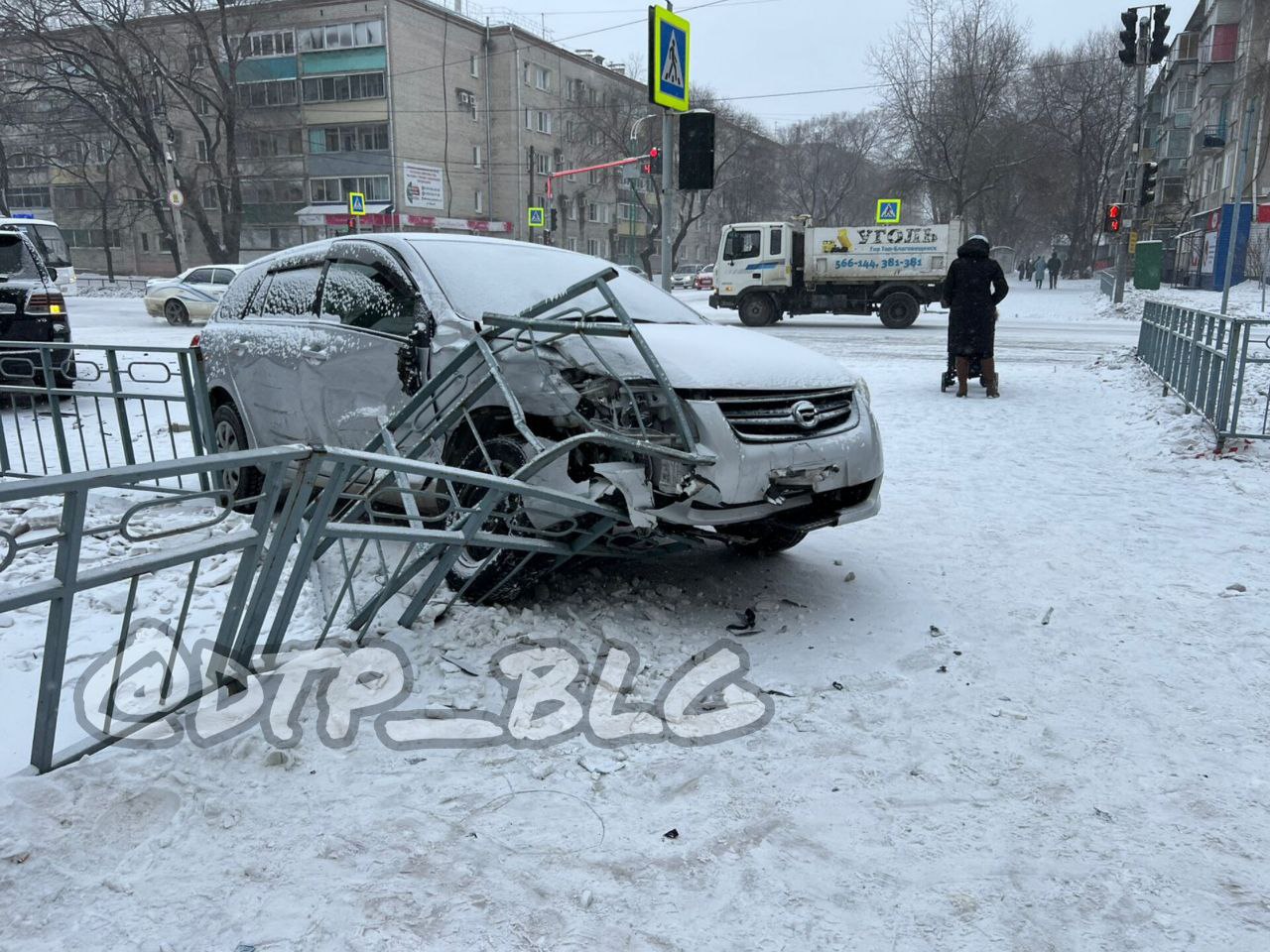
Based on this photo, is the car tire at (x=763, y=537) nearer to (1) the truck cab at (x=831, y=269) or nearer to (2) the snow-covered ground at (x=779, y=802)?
(2) the snow-covered ground at (x=779, y=802)

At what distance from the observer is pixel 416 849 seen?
2646 mm

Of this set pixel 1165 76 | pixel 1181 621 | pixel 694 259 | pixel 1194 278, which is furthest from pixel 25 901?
pixel 694 259

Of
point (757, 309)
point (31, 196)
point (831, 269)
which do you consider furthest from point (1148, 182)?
point (31, 196)

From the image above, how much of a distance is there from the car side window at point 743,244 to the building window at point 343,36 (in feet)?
111

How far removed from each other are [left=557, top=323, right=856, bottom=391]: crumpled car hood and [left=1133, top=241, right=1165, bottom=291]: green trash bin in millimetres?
33880

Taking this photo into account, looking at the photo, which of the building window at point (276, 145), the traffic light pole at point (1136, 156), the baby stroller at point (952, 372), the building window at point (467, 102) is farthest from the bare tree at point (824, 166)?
the baby stroller at point (952, 372)

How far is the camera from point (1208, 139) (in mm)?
43625

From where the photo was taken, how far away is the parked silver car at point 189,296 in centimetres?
2298

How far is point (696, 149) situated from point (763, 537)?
20.4 feet

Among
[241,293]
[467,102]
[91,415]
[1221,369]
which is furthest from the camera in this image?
[467,102]

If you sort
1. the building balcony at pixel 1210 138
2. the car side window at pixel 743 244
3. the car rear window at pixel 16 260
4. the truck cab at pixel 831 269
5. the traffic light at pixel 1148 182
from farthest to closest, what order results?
the building balcony at pixel 1210 138
the car side window at pixel 743 244
the truck cab at pixel 831 269
the traffic light at pixel 1148 182
the car rear window at pixel 16 260

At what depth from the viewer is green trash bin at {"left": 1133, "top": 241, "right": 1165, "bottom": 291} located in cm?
3341

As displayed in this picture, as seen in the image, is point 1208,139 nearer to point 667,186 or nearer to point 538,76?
point 538,76

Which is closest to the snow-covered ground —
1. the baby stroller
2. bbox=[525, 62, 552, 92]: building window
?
the baby stroller
